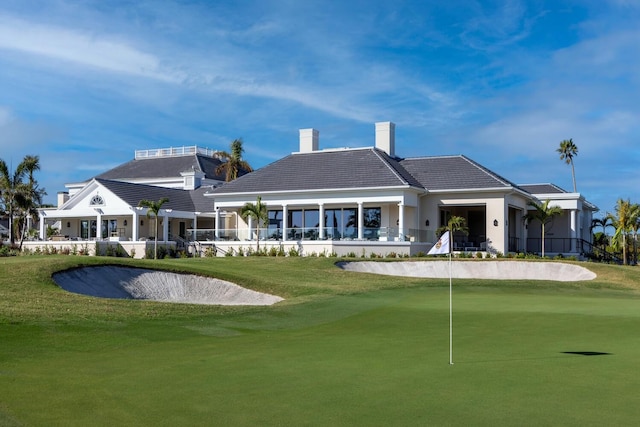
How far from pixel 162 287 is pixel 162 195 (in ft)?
101

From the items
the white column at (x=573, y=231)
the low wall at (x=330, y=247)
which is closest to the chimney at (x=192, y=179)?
the low wall at (x=330, y=247)

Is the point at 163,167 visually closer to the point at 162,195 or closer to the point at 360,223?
the point at 162,195

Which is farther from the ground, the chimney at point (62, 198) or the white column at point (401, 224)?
the chimney at point (62, 198)

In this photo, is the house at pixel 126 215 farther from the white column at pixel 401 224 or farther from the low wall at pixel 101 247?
the white column at pixel 401 224

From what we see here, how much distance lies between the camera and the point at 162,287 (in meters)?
26.5

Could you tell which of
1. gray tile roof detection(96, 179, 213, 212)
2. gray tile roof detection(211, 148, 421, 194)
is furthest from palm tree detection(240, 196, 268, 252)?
gray tile roof detection(96, 179, 213, 212)

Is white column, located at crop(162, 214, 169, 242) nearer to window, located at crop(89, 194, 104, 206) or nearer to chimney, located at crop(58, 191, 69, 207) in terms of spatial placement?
window, located at crop(89, 194, 104, 206)

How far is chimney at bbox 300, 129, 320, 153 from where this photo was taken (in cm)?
5266

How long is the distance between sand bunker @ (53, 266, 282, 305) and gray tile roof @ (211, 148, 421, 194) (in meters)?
19.6

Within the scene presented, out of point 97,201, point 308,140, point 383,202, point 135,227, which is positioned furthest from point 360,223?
point 97,201

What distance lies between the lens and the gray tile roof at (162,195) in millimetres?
52097

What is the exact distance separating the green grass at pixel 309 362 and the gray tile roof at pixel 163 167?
42.9 m

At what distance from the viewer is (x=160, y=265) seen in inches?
1085

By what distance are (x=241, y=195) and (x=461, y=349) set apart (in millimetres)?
37194
